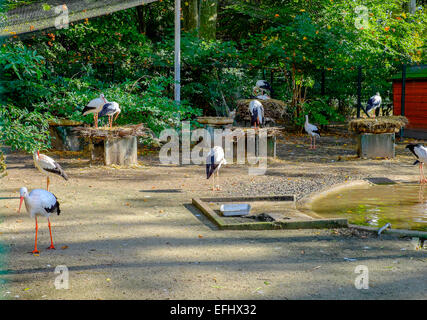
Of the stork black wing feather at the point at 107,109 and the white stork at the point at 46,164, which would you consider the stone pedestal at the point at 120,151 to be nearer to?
the stork black wing feather at the point at 107,109

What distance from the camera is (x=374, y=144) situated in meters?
13.8

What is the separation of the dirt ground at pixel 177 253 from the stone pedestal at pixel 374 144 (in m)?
3.99

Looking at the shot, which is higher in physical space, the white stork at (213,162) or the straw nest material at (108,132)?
the straw nest material at (108,132)

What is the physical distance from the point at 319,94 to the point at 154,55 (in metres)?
6.70

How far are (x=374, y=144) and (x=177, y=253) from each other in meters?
9.14

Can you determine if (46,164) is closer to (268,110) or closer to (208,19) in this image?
(268,110)

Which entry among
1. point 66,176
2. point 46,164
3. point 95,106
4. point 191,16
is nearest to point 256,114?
point 95,106

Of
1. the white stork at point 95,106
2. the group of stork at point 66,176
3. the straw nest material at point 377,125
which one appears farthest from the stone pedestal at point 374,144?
the white stork at point 95,106

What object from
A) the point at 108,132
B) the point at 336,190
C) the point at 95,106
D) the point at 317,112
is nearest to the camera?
the point at 336,190

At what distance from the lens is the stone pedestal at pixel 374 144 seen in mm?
13773

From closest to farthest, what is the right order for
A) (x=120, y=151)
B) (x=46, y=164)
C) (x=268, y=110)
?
1. (x=46, y=164)
2. (x=120, y=151)
3. (x=268, y=110)

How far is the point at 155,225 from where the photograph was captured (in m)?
7.40

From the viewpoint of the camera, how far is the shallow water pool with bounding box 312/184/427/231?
7793 mm

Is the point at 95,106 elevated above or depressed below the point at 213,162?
above
